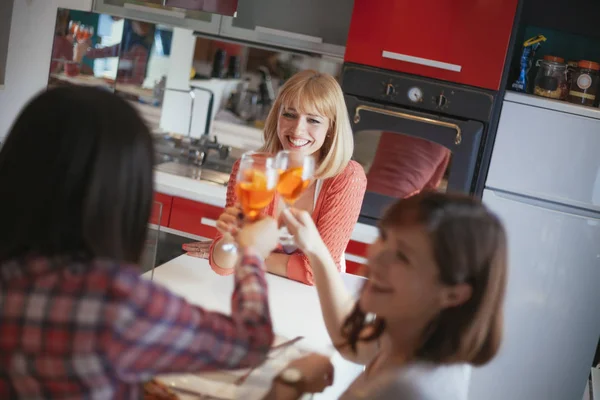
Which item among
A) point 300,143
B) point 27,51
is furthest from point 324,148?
point 27,51

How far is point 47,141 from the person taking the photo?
93 centimetres

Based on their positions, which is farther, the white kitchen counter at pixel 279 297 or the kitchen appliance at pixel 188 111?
the kitchen appliance at pixel 188 111

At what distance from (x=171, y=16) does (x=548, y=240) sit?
1841 mm

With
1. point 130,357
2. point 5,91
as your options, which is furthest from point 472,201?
point 5,91

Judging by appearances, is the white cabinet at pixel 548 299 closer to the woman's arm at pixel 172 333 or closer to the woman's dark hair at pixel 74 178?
the woman's arm at pixel 172 333

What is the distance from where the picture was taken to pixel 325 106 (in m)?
2.15

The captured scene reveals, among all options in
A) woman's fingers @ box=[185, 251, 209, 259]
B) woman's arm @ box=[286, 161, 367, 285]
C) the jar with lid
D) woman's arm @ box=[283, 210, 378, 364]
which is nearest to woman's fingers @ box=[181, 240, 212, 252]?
woman's fingers @ box=[185, 251, 209, 259]

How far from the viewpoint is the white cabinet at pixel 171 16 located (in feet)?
11.3

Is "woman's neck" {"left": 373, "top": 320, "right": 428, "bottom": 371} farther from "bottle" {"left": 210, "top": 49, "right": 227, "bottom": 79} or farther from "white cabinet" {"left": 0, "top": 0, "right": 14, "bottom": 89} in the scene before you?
"white cabinet" {"left": 0, "top": 0, "right": 14, "bottom": 89}

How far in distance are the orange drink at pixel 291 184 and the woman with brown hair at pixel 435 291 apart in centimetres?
38

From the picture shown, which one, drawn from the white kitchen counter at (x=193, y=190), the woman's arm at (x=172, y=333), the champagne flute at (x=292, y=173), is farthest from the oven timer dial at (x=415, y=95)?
the woman's arm at (x=172, y=333)

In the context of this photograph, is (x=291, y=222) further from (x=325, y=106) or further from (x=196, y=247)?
(x=325, y=106)

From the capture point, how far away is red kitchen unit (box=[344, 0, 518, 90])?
290 centimetres

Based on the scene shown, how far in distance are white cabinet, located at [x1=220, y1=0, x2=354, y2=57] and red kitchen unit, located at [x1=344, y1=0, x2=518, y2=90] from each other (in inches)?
12.9
